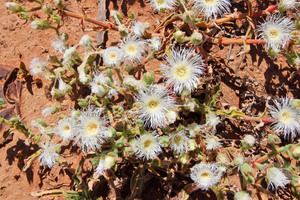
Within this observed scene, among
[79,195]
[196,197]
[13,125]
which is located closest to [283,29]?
[196,197]

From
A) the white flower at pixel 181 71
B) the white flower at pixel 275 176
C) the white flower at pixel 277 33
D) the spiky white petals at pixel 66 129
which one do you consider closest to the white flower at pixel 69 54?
the spiky white petals at pixel 66 129

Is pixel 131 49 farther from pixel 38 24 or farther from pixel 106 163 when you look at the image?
pixel 106 163

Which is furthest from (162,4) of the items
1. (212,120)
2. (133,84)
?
(212,120)

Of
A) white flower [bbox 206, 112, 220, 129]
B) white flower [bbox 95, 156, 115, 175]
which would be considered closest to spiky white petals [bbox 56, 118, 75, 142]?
white flower [bbox 95, 156, 115, 175]

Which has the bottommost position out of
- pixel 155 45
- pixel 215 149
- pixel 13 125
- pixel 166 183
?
pixel 166 183

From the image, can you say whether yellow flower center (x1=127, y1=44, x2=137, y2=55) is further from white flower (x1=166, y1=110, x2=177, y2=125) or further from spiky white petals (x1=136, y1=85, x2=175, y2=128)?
white flower (x1=166, y1=110, x2=177, y2=125)

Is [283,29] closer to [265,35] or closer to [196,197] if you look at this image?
[265,35]
